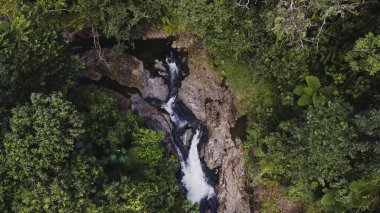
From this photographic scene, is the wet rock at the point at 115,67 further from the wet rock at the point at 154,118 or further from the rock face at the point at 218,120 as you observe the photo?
the rock face at the point at 218,120

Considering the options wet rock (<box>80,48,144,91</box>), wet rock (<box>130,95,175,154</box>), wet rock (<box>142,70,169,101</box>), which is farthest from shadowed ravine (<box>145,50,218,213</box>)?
wet rock (<box>80,48,144,91</box>)

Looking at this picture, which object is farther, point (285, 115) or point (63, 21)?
point (63, 21)

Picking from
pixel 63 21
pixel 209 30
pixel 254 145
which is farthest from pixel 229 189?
pixel 63 21

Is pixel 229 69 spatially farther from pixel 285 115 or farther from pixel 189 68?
pixel 285 115

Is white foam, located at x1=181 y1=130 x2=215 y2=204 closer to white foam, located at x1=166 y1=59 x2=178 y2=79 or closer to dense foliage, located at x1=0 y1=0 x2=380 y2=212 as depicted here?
dense foliage, located at x1=0 y1=0 x2=380 y2=212

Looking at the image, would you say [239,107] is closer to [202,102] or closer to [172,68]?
[202,102]

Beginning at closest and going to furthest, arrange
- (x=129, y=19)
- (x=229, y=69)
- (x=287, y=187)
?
(x=287, y=187) → (x=129, y=19) → (x=229, y=69)
